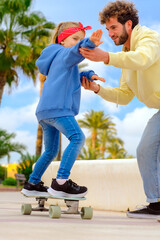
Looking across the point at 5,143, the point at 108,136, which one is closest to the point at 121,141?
the point at 108,136

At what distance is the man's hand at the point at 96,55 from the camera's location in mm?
2926

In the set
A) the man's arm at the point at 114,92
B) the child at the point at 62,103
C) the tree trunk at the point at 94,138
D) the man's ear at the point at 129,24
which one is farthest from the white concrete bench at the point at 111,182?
the tree trunk at the point at 94,138

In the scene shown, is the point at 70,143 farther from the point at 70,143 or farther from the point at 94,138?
the point at 94,138

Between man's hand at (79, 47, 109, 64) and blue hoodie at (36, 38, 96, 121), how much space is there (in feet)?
0.73

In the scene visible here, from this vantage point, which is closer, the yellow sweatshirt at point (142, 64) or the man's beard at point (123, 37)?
the yellow sweatshirt at point (142, 64)

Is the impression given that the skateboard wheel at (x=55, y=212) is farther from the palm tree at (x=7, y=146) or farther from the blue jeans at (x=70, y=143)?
the palm tree at (x=7, y=146)

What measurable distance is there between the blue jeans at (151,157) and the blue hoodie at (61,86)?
2.10 ft

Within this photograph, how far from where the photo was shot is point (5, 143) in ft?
75.7

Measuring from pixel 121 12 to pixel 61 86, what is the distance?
810 mm

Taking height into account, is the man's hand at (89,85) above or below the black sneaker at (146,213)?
above

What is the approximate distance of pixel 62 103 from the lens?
11.0ft

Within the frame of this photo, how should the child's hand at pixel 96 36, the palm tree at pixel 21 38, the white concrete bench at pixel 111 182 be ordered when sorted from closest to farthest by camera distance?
the child's hand at pixel 96 36, the white concrete bench at pixel 111 182, the palm tree at pixel 21 38

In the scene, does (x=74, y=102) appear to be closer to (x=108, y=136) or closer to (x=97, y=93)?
(x=97, y=93)

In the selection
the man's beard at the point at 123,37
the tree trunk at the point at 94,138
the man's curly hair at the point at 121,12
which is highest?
the tree trunk at the point at 94,138
